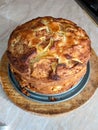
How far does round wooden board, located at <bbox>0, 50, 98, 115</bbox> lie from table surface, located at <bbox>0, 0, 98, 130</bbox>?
0.7 inches

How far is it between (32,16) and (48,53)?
0.44 metres

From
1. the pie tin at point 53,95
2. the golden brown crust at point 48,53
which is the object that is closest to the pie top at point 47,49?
the golden brown crust at point 48,53

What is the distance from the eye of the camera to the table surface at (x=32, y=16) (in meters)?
1.12

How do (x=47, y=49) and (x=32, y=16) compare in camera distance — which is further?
(x=32, y=16)

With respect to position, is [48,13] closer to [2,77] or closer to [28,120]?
[2,77]

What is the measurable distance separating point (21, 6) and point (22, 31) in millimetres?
403

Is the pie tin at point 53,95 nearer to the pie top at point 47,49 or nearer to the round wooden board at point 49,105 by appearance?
the round wooden board at point 49,105

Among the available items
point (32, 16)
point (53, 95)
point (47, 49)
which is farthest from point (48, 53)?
point (32, 16)

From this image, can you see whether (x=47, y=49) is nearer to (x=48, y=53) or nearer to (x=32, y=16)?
(x=48, y=53)

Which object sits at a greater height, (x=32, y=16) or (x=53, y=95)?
(x=32, y=16)

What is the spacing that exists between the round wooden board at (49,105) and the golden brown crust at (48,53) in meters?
0.06

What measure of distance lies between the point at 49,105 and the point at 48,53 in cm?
19

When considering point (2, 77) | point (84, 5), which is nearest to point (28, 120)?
point (2, 77)

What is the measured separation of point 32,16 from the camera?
1.47m
